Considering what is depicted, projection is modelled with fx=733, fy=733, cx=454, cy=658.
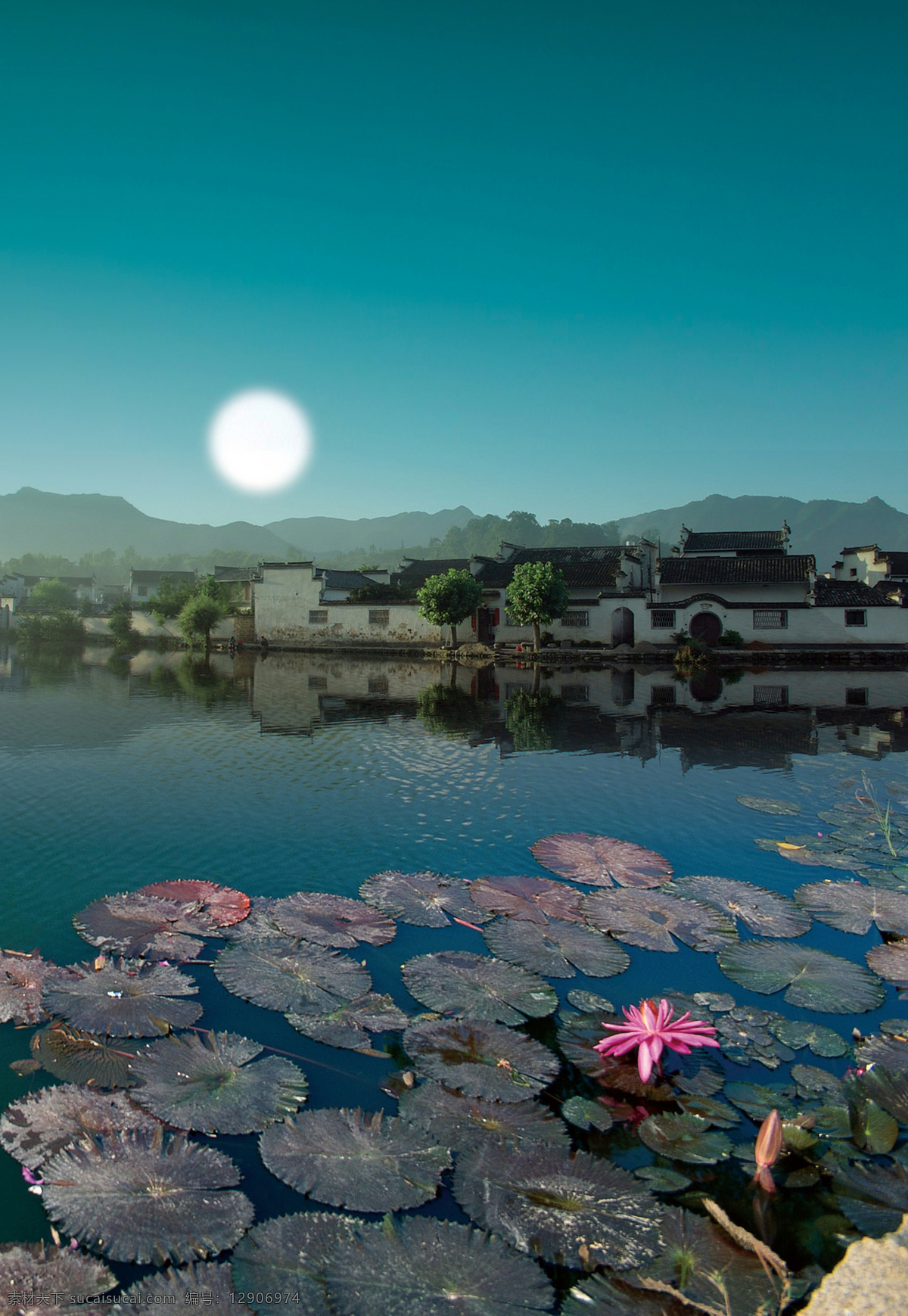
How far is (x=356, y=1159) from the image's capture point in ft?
A: 13.8

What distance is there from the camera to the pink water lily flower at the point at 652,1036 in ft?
16.1

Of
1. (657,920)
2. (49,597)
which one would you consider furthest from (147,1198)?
(49,597)

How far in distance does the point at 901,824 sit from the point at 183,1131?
10581 millimetres

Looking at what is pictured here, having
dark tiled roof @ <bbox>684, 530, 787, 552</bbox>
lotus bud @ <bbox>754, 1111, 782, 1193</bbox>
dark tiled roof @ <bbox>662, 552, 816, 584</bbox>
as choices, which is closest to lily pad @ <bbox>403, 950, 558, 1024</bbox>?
lotus bud @ <bbox>754, 1111, 782, 1193</bbox>

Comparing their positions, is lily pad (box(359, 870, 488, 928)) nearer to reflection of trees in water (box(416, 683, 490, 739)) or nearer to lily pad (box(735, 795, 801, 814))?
lily pad (box(735, 795, 801, 814))

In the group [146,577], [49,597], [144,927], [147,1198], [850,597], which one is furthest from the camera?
[146,577]

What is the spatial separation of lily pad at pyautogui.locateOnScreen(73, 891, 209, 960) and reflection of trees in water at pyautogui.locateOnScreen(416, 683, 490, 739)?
10.6m

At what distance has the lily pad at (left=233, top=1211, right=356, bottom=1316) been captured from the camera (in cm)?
333

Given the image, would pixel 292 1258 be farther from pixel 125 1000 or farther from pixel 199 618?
pixel 199 618

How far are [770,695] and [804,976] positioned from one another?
20397 millimetres

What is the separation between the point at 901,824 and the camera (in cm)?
1095

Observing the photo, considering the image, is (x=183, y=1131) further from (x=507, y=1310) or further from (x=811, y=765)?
(x=811, y=765)

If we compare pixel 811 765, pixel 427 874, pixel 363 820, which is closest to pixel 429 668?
pixel 811 765

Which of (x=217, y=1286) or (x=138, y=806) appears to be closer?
(x=217, y=1286)
